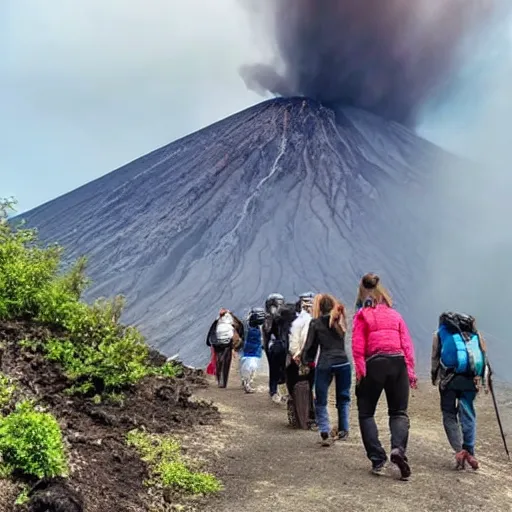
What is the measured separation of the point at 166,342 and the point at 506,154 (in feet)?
127

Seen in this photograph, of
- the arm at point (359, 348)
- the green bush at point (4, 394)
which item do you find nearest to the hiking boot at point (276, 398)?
the arm at point (359, 348)

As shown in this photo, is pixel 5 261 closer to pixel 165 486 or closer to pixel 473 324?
pixel 165 486

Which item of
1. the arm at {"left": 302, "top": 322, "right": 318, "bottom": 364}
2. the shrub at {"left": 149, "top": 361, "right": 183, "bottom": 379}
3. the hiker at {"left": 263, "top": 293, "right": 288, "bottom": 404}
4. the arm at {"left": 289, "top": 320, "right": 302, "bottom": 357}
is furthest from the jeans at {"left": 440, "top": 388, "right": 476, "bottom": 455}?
the shrub at {"left": 149, "top": 361, "right": 183, "bottom": 379}

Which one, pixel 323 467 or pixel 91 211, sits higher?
pixel 91 211

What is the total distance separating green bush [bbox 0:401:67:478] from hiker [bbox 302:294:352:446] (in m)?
3.42

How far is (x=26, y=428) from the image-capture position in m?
4.55

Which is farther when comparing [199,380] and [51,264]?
[199,380]

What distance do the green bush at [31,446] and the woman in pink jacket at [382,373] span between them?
107 inches

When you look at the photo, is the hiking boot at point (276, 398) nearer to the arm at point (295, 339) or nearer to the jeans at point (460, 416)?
the arm at point (295, 339)

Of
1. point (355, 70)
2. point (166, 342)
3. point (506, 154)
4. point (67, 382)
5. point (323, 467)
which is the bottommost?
point (323, 467)

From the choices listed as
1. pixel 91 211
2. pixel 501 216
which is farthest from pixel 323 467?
pixel 91 211

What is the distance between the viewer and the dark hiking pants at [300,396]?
820cm

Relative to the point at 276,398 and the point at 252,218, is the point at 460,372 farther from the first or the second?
the point at 252,218

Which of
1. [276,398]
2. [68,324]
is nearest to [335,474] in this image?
[68,324]
